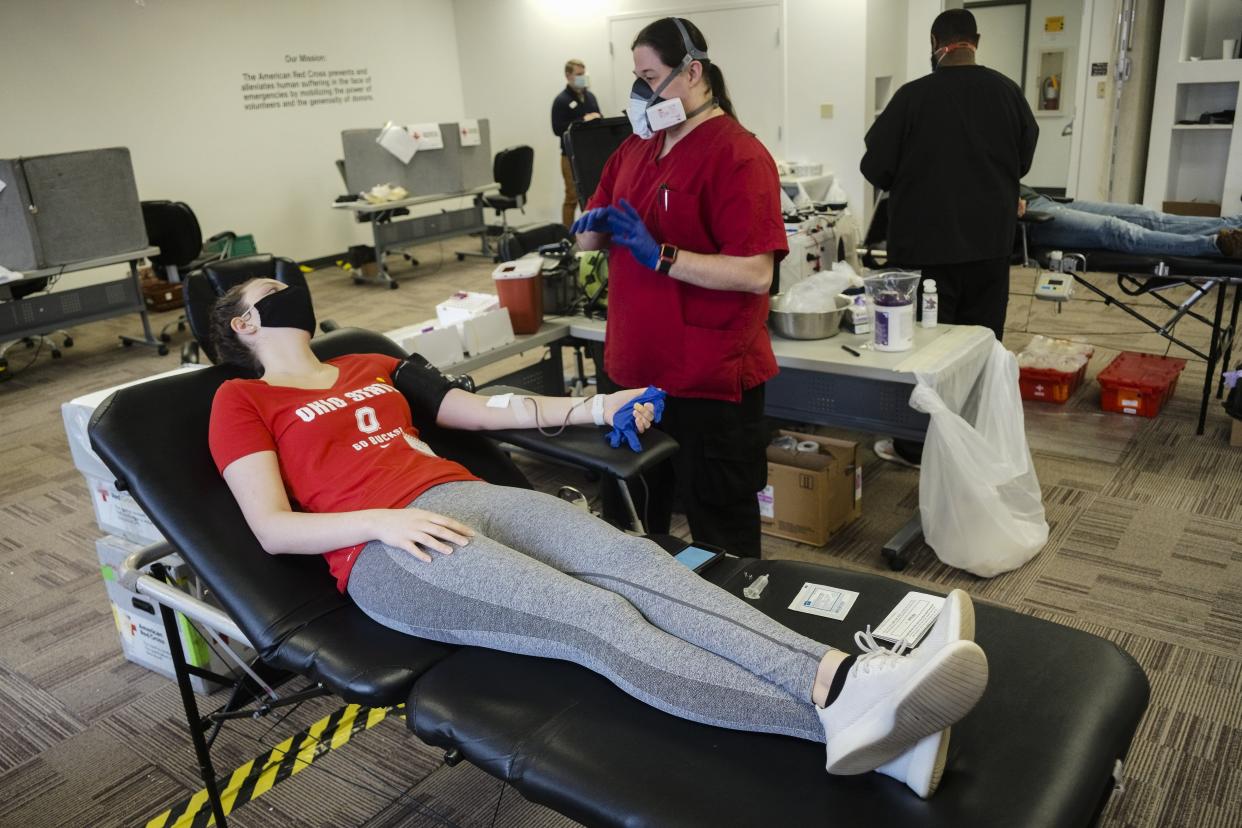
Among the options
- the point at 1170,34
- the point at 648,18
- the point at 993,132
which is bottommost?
the point at 993,132

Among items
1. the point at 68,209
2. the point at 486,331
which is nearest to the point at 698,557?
the point at 486,331

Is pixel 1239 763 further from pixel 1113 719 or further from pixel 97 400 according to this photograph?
pixel 97 400

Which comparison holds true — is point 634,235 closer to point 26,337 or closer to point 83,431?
point 83,431

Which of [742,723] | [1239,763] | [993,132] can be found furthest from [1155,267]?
[742,723]

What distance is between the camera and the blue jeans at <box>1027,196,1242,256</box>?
Result: 10.9 ft

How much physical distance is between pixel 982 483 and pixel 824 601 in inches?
45.4

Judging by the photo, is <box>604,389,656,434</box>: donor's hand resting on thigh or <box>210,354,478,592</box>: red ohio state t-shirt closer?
<box>210,354,478,592</box>: red ohio state t-shirt

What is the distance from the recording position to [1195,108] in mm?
5965

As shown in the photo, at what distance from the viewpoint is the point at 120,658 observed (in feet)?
8.29

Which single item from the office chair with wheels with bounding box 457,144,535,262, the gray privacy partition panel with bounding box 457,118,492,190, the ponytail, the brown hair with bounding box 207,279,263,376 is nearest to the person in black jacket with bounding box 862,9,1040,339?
the ponytail

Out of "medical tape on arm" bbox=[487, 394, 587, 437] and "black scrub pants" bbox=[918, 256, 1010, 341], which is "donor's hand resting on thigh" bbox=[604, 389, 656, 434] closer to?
"medical tape on arm" bbox=[487, 394, 587, 437]

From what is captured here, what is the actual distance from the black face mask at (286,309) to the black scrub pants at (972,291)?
1.90 m

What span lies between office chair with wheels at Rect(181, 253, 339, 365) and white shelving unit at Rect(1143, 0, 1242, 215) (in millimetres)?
5556

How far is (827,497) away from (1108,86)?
459cm
